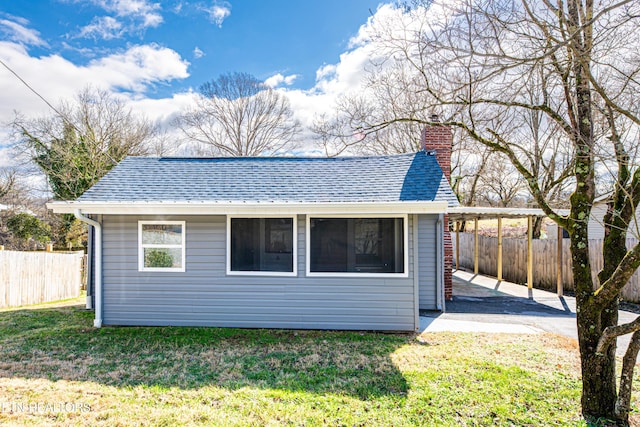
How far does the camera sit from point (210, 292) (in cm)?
687

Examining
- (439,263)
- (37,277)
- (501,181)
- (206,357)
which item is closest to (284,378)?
(206,357)

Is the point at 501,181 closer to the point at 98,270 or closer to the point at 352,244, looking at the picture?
the point at 352,244

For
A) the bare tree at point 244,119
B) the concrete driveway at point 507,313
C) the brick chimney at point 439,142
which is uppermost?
the bare tree at point 244,119

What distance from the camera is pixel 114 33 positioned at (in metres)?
11.9

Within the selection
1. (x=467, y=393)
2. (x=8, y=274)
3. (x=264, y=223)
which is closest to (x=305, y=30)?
(x=264, y=223)

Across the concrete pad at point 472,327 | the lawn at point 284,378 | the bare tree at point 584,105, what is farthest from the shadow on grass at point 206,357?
the bare tree at point 584,105

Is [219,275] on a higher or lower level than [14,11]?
lower

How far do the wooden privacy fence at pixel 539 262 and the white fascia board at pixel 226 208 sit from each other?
7.37m

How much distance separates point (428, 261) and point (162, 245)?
6.01 m

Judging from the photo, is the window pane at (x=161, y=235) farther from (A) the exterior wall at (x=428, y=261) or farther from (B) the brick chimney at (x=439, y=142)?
(B) the brick chimney at (x=439, y=142)

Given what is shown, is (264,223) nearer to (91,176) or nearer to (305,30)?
(305,30)

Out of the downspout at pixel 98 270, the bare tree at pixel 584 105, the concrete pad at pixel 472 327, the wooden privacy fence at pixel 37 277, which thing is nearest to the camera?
the bare tree at pixel 584 105

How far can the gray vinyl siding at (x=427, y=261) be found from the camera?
28.2 feet

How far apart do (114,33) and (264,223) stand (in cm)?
983
